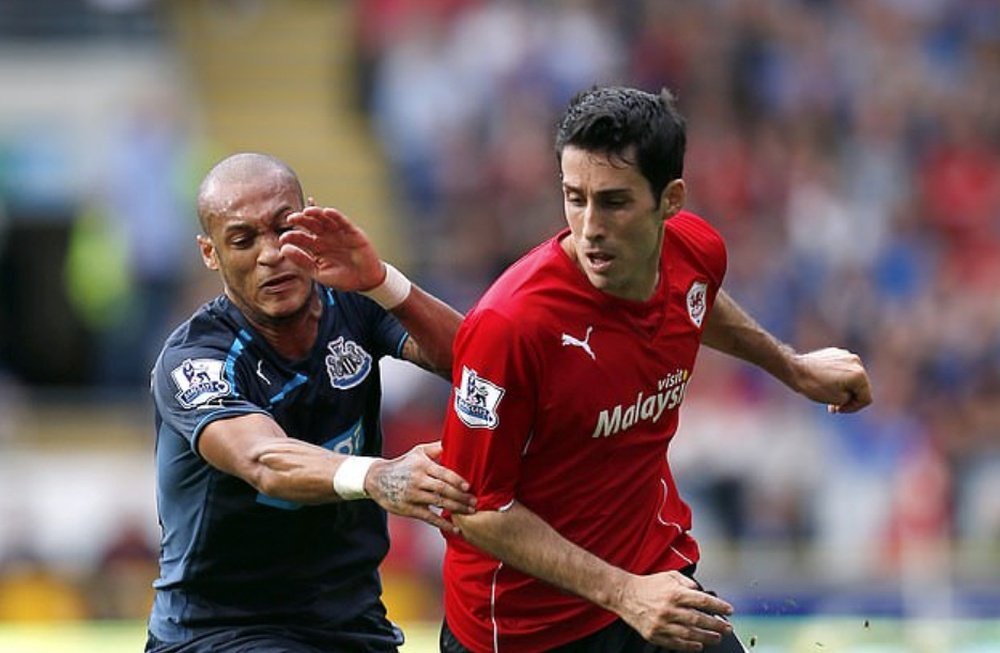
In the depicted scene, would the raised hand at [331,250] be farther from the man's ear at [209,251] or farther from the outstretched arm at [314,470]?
the outstretched arm at [314,470]

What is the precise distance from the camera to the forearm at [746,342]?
686 centimetres

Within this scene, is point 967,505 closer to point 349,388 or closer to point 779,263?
point 779,263

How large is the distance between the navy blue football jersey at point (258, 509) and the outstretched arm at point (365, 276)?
0.20 meters

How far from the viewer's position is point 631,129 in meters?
5.87

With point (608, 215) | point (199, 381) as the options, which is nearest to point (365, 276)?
point (199, 381)

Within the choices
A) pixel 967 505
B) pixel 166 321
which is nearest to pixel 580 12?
pixel 166 321

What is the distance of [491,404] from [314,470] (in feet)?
1.66

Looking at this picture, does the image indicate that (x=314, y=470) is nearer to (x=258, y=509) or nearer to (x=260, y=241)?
(x=258, y=509)

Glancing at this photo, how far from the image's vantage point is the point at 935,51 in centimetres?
1705

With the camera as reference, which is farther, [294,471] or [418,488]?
[294,471]

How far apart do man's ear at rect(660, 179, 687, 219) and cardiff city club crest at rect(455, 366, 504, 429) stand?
2.28ft

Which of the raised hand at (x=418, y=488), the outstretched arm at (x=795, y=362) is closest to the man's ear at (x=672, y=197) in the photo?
the outstretched arm at (x=795, y=362)

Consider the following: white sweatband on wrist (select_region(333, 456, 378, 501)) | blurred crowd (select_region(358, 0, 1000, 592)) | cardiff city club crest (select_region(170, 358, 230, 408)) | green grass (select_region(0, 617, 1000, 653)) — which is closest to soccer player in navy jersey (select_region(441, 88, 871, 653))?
white sweatband on wrist (select_region(333, 456, 378, 501))

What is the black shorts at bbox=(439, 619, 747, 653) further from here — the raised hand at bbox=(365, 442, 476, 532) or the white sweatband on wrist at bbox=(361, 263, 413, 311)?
the white sweatband on wrist at bbox=(361, 263, 413, 311)
